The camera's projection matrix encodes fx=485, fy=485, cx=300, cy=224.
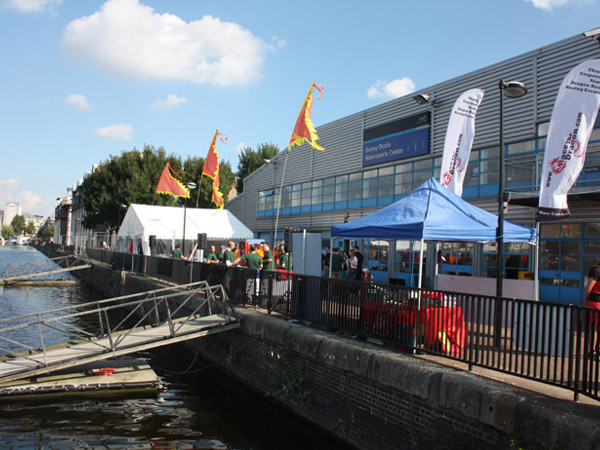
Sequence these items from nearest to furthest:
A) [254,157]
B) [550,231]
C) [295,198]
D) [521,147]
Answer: [550,231] → [521,147] → [295,198] → [254,157]

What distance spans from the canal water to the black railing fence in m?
1.75

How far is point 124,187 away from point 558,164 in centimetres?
4809

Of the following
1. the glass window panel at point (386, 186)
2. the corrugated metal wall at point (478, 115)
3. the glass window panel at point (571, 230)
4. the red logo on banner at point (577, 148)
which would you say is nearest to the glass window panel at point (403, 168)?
the glass window panel at point (386, 186)

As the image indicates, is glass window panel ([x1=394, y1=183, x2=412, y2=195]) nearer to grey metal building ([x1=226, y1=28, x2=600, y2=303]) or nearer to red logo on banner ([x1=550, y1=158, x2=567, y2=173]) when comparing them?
grey metal building ([x1=226, y1=28, x2=600, y2=303])

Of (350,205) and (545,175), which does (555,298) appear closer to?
(545,175)

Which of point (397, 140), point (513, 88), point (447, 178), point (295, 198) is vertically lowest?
point (447, 178)

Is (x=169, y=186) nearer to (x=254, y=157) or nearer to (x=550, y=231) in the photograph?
(x=550, y=231)

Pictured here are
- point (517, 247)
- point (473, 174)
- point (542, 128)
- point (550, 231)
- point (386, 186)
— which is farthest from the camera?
point (386, 186)

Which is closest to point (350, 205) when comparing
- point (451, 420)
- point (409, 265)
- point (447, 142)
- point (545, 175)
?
point (409, 265)

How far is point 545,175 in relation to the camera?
27.3 ft

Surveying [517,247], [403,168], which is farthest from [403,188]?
[517,247]

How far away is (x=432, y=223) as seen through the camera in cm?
814

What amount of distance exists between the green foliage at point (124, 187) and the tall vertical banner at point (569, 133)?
4486cm

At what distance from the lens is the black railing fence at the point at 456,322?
189 inches
